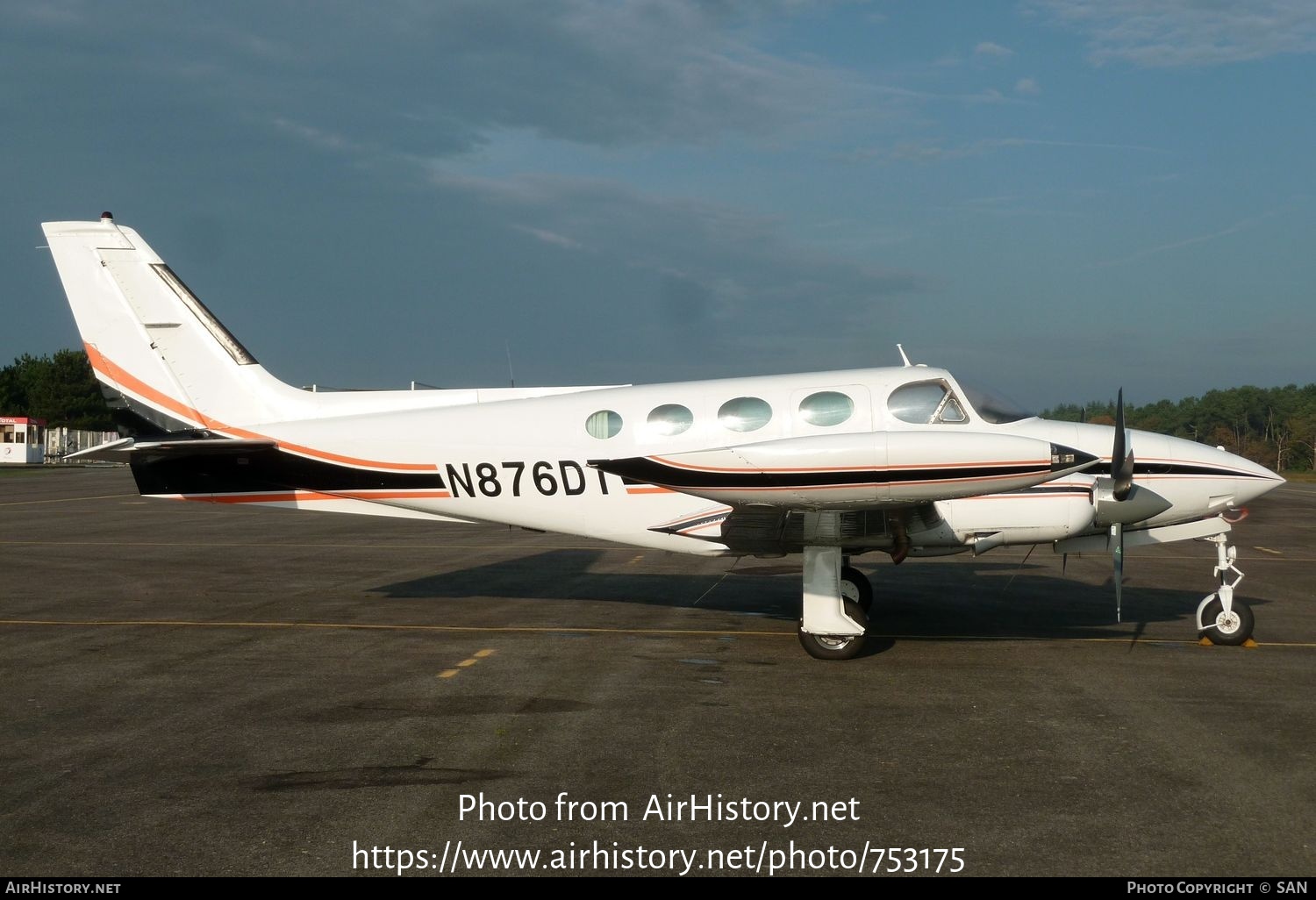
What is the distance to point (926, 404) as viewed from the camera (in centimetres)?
1091

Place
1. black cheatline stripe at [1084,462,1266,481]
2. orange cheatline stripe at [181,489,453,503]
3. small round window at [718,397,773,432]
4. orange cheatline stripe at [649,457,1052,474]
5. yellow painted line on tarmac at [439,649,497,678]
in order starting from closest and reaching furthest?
orange cheatline stripe at [649,457,1052,474] → yellow painted line on tarmac at [439,649,497,678] → black cheatline stripe at [1084,462,1266,481] → small round window at [718,397,773,432] → orange cheatline stripe at [181,489,453,503]

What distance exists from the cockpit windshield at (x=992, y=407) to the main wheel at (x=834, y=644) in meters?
2.51

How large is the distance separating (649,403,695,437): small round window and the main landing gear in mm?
1910

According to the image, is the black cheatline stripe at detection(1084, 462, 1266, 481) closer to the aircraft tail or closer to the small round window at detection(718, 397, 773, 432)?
the small round window at detection(718, 397, 773, 432)

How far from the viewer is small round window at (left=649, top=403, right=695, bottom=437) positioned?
1127 cm

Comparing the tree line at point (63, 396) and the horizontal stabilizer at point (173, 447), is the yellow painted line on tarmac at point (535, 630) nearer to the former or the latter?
the horizontal stabilizer at point (173, 447)

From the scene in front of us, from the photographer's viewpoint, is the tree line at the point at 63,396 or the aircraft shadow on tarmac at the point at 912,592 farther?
the tree line at the point at 63,396

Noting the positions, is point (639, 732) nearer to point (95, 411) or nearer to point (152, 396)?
point (152, 396)

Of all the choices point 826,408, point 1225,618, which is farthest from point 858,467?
point 1225,618

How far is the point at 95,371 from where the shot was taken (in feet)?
41.5

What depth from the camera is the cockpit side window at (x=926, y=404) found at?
10.9 metres

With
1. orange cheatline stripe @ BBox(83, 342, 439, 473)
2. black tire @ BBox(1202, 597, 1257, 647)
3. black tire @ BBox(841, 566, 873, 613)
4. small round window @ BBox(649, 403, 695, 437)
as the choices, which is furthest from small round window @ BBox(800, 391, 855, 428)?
orange cheatline stripe @ BBox(83, 342, 439, 473)

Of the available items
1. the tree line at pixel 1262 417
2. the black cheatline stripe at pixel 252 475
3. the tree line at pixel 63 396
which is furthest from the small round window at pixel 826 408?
the tree line at pixel 63 396
